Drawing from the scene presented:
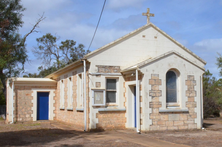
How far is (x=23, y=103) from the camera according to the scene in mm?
21031

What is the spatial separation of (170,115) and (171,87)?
→ 1374 mm

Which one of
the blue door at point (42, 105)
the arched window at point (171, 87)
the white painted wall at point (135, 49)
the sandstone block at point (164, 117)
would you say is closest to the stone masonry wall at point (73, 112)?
the blue door at point (42, 105)

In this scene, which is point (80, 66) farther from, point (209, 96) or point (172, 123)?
point (209, 96)

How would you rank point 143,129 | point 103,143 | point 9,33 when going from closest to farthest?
point 103,143
point 143,129
point 9,33

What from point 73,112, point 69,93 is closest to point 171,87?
point 73,112

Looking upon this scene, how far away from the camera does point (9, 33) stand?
22.4m

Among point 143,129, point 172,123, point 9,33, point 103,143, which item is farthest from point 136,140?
point 9,33

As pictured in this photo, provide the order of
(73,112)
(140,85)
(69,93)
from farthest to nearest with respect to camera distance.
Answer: (69,93)
(73,112)
(140,85)

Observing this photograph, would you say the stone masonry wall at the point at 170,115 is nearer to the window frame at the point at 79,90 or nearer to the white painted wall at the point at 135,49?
the white painted wall at the point at 135,49

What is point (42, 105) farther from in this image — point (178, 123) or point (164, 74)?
point (178, 123)

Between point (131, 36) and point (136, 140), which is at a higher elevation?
point (131, 36)

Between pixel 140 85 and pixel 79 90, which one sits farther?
pixel 79 90

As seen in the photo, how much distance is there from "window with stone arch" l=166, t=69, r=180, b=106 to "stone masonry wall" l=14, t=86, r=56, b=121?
11.1 m

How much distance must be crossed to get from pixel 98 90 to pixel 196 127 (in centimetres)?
511
